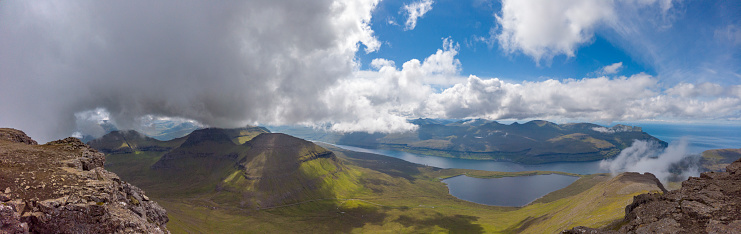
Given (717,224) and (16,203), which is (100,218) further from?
(717,224)

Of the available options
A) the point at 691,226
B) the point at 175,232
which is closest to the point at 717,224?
the point at 691,226

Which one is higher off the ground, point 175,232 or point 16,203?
point 16,203

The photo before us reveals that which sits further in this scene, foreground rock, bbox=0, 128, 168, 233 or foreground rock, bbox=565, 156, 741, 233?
foreground rock, bbox=565, 156, 741, 233

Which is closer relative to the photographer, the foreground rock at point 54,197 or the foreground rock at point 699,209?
the foreground rock at point 54,197

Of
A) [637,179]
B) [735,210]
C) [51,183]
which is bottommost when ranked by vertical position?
[637,179]
